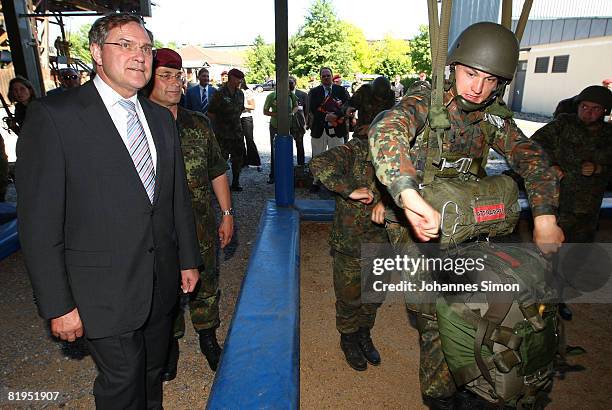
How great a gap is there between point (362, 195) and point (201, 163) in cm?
111

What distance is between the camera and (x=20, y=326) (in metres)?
3.29

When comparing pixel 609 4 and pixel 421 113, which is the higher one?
pixel 609 4

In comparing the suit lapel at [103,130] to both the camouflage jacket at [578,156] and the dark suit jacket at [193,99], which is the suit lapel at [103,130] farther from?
the dark suit jacket at [193,99]

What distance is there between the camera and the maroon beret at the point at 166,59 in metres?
2.47

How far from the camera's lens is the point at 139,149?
174cm

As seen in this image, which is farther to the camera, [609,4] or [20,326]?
[609,4]

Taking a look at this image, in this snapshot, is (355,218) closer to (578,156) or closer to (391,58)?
(578,156)

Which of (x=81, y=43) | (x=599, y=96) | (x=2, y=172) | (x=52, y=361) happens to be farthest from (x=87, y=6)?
(x=81, y=43)

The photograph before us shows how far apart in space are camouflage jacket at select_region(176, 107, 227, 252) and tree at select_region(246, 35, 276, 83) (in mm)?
61903

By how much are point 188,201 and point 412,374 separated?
203 centimetres

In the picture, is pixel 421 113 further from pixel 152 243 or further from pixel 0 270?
pixel 0 270

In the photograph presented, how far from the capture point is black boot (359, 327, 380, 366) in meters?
2.94

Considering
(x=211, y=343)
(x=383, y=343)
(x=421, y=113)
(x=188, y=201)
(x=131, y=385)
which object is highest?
(x=421, y=113)

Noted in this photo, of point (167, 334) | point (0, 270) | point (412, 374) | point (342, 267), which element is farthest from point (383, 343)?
point (0, 270)
